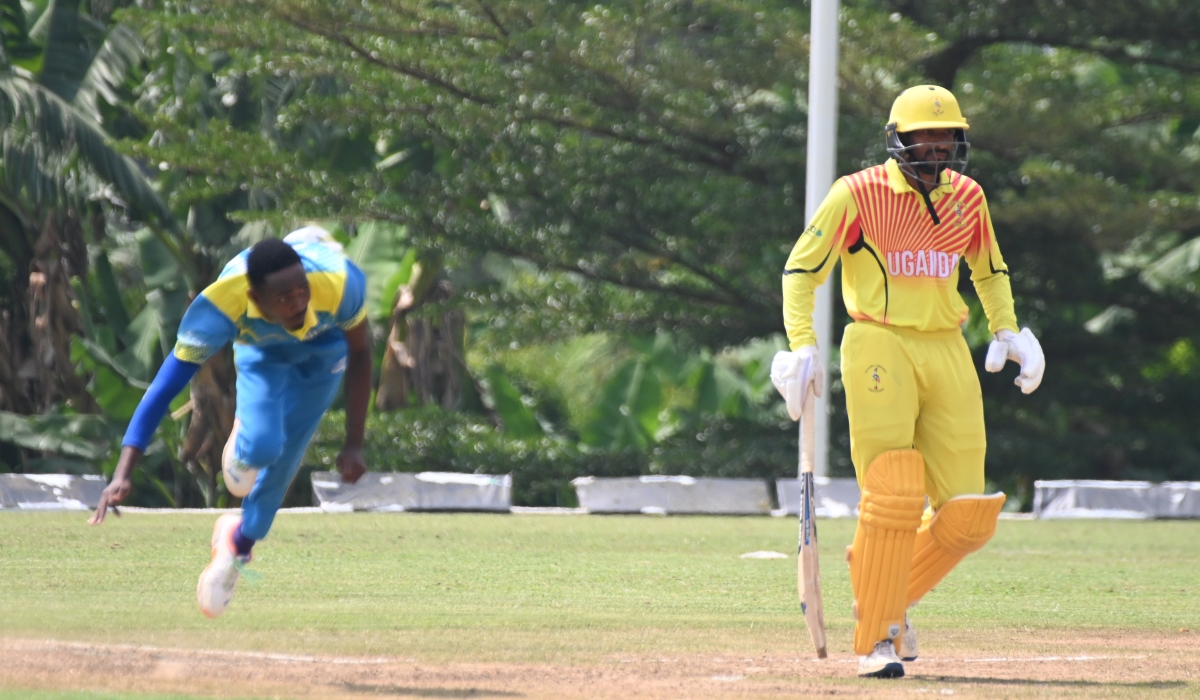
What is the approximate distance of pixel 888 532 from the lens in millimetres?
5898

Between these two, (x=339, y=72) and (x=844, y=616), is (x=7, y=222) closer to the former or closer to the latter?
(x=339, y=72)

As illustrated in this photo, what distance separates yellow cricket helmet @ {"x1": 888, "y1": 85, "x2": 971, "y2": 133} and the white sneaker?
6.79 feet

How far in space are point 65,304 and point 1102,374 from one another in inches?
559

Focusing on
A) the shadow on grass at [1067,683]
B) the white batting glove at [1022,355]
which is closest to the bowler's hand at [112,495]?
the shadow on grass at [1067,683]

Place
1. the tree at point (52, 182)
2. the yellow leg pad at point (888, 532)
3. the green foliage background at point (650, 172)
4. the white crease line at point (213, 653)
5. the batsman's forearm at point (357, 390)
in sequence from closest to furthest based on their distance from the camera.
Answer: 1. the white crease line at point (213, 653)
2. the yellow leg pad at point (888, 532)
3. the batsman's forearm at point (357, 390)
4. the tree at point (52, 182)
5. the green foliage background at point (650, 172)

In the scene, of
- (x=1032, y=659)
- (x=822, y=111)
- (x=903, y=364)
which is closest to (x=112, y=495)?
(x=903, y=364)

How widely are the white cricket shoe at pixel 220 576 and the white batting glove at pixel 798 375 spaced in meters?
2.31

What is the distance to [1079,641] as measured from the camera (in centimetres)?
668

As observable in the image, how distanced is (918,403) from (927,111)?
46.7 inches

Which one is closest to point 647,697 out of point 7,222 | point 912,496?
point 912,496

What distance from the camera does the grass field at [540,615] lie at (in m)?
5.37

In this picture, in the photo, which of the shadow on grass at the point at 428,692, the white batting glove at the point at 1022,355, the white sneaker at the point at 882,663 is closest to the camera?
the shadow on grass at the point at 428,692

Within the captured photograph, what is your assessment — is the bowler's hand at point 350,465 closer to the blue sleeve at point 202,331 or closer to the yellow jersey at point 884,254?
the blue sleeve at point 202,331

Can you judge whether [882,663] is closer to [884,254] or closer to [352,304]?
[884,254]
